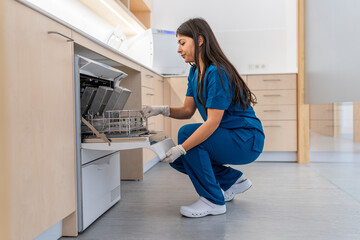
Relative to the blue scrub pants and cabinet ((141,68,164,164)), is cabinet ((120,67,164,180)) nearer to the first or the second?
cabinet ((141,68,164,164))

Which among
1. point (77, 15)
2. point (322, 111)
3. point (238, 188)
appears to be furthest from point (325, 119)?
point (77, 15)

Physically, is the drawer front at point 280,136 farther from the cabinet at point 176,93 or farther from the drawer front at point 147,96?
the drawer front at point 147,96

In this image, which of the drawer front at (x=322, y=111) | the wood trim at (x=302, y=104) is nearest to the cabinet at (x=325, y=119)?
the drawer front at (x=322, y=111)

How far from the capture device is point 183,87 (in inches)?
134

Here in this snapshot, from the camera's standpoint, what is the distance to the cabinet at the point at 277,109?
10.8ft

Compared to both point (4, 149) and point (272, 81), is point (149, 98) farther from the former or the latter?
point (4, 149)

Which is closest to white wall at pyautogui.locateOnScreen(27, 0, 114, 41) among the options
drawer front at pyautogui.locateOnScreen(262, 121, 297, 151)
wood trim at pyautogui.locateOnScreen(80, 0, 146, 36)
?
wood trim at pyautogui.locateOnScreen(80, 0, 146, 36)

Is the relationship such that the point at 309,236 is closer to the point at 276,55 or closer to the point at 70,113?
the point at 70,113

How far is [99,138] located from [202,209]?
59 centimetres

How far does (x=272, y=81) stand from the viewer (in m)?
3.28

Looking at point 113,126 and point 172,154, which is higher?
point 113,126

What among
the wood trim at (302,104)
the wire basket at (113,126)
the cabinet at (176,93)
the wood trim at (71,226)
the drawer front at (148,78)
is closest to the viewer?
the wood trim at (71,226)

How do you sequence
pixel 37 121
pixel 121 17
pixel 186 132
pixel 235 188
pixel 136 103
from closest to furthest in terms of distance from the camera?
pixel 37 121
pixel 186 132
pixel 235 188
pixel 136 103
pixel 121 17

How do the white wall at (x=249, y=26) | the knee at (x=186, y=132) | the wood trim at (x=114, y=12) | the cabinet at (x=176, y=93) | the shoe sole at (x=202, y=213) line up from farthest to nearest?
the white wall at (x=249, y=26)
the cabinet at (x=176, y=93)
the wood trim at (x=114, y=12)
the knee at (x=186, y=132)
the shoe sole at (x=202, y=213)
